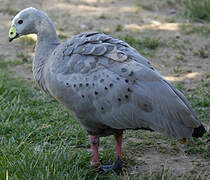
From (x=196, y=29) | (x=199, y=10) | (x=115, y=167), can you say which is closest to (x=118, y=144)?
(x=115, y=167)

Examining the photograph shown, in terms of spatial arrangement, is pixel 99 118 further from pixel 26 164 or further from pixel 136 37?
pixel 136 37

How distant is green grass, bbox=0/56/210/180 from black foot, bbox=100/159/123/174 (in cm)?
7

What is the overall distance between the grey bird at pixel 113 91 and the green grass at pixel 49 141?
1.11 feet

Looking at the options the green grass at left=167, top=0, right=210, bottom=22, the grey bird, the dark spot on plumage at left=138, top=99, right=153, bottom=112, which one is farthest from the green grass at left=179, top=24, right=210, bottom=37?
the dark spot on plumage at left=138, top=99, right=153, bottom=112

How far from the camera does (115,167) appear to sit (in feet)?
14.8

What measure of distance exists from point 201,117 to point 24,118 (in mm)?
2187

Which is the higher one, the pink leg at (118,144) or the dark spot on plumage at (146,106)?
the dark spot on plumage at (146,106)

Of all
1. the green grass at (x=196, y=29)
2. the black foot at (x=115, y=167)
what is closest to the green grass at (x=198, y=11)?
the green grass at (x=196, y=29)

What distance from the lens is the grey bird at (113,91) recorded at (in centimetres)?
402

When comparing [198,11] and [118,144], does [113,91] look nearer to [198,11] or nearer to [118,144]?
[118,144]

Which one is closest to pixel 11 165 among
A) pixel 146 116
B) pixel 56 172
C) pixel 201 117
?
pixel 56 172

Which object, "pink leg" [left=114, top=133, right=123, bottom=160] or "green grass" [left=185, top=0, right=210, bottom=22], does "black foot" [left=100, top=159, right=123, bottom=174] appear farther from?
"green grass" [left=185, top=0, right=210, bottom=22]

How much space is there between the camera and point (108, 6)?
10.2 m

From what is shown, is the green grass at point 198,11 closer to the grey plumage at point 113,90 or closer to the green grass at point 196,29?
the green grass at point 196,29
